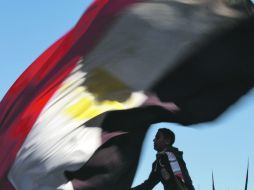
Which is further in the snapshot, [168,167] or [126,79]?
[168,167]

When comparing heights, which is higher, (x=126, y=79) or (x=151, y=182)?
(x=126, y=79)

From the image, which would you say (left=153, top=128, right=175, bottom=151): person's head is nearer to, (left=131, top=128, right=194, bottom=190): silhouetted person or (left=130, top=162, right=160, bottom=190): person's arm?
(left=131, top=128, right=194, bottom=190): silhouetted person

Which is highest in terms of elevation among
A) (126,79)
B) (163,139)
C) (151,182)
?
(126,79)

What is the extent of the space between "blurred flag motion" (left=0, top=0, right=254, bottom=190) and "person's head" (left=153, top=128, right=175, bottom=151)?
49.3 inches

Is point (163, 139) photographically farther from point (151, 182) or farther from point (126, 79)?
point (126, 79)

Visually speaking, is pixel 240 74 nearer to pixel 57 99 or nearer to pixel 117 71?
pixel 117 71

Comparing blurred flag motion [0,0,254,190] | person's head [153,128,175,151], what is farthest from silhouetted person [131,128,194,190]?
blurred flag motion [0,0,254,190]

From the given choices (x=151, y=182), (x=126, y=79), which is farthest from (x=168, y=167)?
(x=126, y=79)

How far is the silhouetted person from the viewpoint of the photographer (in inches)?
339

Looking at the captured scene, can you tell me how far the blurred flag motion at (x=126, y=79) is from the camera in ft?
23.5

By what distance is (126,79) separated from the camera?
24.2 ft

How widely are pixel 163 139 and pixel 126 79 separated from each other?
59.0 inches

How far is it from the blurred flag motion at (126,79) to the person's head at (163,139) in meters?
1.25

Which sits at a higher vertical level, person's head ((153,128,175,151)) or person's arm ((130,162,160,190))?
person's head ((153,128,175,151))
